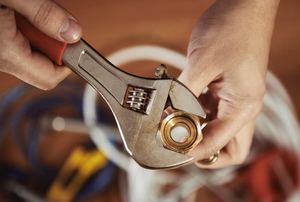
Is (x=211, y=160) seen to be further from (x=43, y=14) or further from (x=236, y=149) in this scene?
(x=43, y=14)

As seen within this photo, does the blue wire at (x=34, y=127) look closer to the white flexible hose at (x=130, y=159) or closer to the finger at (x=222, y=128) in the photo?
the white flexible hose at (x=130, y=159)

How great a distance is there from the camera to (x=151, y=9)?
65cm

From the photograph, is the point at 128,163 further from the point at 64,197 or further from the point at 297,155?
the point at 297,155

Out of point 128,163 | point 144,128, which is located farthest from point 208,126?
point 128,163

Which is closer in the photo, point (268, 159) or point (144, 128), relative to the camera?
point (144, 128)

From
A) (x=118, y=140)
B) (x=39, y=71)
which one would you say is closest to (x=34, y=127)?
(x=118, y=140)

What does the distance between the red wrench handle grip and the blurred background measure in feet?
0.94

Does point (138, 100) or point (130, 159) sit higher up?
point (138, 100)

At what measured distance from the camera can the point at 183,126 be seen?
1.08 feet

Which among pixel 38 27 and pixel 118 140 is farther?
pixel 118 140

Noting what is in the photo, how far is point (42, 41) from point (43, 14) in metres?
0.02

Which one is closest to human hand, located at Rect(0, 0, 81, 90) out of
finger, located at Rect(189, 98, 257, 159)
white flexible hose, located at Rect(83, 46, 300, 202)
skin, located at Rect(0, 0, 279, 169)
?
skin, located at Rect(0, 0, 279, 169)

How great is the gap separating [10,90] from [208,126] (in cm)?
34

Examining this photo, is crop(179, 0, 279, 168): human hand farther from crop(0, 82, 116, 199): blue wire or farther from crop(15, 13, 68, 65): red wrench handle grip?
crop(0, 82, 116, 199): blue wire
